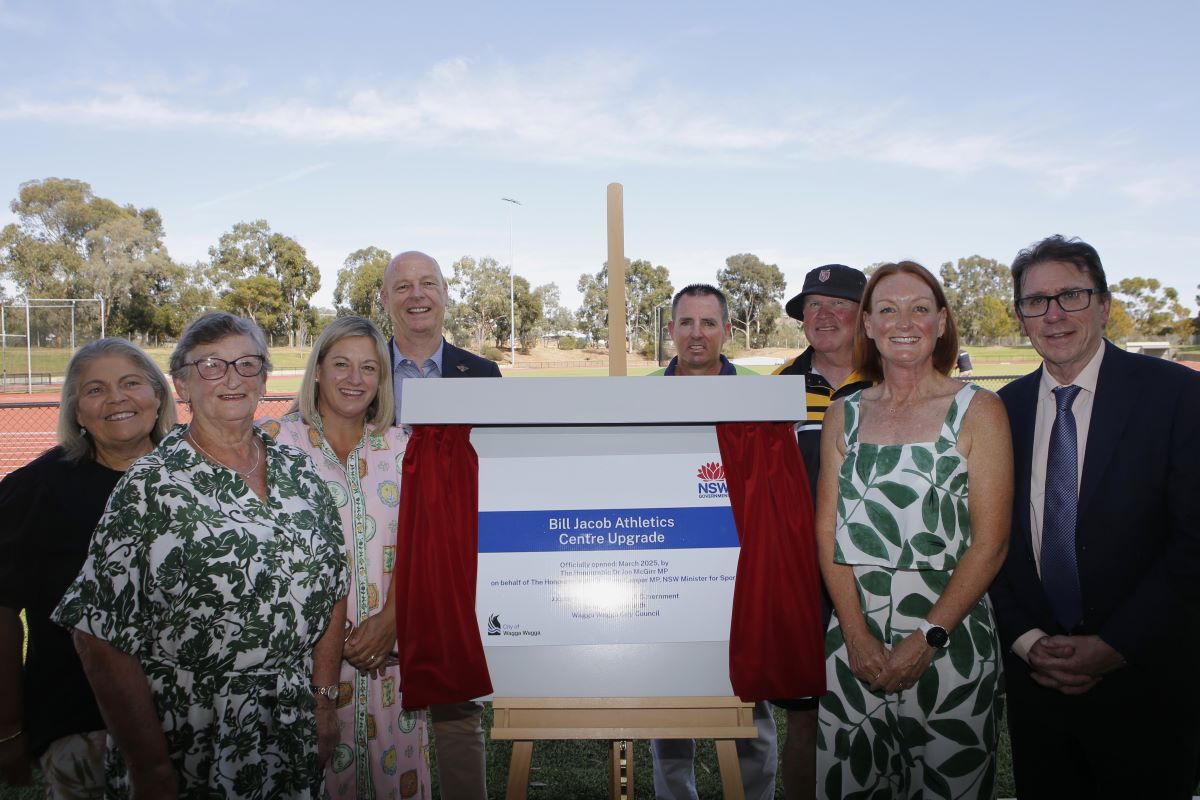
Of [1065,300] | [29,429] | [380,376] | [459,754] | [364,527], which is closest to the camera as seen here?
[1065,300]

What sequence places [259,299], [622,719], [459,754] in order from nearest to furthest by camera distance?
[622,719]
[459,754]
[259,299]

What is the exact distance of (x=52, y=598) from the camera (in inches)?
94.3

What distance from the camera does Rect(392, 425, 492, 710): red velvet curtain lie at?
2189 millimetres

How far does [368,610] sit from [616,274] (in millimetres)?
1594

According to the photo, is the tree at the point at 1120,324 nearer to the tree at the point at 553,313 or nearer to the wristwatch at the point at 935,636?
the tree at the point at 553,313

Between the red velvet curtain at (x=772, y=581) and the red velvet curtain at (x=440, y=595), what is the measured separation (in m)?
0.82

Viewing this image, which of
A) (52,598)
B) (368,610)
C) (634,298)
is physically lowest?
(368,610)

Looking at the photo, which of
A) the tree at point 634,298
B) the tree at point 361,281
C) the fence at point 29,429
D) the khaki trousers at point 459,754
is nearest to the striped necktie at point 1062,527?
the khaki trousers at point 459,754

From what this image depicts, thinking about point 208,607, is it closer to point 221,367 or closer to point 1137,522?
point 221,367

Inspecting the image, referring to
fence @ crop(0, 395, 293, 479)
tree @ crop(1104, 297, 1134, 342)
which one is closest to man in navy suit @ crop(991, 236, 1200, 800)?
fence @ crop(0, 395, 293, 479)

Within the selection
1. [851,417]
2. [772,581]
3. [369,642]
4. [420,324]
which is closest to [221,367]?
[369,642]

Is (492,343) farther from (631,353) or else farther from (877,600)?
(877,600)

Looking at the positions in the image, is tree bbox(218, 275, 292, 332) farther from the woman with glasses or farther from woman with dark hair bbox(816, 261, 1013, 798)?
woman with dark hair bbox(816, 261, 1013, 798)

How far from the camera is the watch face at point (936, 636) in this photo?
7.59ft
